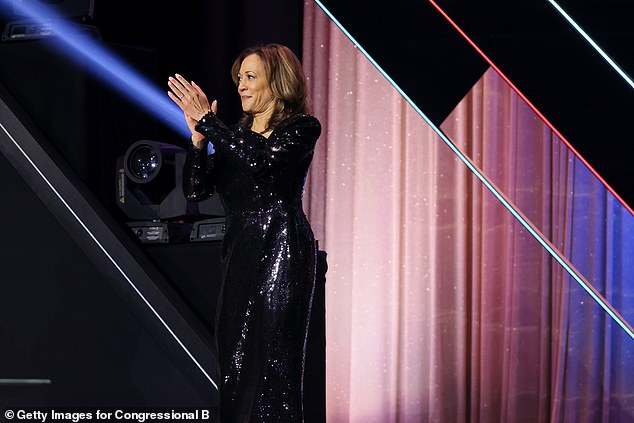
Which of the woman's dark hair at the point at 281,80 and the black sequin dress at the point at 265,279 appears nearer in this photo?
the black sequin dress at the point at 265,279

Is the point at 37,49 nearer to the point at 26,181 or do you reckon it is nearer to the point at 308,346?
the point at 26,181

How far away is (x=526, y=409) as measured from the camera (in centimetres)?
315

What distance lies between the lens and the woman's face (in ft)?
5.51

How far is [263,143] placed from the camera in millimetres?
1609

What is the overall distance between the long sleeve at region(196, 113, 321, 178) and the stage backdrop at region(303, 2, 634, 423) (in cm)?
156

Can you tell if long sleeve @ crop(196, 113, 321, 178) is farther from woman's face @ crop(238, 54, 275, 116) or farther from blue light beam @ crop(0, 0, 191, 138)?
blue light beam @ crop(0, 0, 191, 138)

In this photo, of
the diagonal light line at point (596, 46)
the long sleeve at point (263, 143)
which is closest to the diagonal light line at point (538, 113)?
the diagonal light line at point (596, 46)

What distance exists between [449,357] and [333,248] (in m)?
0.64

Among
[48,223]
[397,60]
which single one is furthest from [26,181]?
[397,60]

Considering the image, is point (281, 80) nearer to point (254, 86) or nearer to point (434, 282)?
point (254, 86)

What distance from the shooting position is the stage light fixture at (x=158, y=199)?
231cm

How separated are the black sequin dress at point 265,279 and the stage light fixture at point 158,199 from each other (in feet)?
2.09

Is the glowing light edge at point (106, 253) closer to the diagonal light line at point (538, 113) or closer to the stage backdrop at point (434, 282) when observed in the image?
the stage backdrop at point (434, 282)

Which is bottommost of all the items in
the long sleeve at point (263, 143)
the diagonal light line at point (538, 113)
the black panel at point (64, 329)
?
→ the black panel at point (64, 329)
